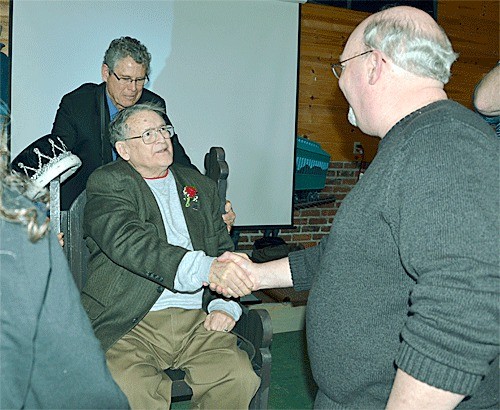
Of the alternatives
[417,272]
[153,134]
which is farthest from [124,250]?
[417,272]

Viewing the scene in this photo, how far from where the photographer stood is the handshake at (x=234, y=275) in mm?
2101

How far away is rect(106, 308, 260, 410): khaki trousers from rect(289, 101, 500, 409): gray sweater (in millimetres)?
1013

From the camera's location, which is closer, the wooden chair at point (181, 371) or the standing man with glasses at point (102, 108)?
the wooden chair at point (181, 371)

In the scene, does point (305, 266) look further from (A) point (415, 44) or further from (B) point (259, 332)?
(B) point (259, 332)

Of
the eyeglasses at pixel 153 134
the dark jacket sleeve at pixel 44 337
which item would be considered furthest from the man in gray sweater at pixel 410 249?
the eyeglasses at pixel 153 134

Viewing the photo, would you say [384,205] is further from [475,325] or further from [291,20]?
[291,20]

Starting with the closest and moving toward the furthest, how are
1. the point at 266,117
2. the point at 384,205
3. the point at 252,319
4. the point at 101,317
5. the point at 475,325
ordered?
the point at 475,325 < the point at 384,205 < the point at 101,317 < the point at 252,319 < the point at 266,117

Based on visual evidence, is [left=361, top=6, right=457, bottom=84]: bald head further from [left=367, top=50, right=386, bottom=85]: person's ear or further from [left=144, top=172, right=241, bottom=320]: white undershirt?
[left=144, top=172, right=241, bottom=320]: white undershirt

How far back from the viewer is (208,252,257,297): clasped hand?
2.13 metres

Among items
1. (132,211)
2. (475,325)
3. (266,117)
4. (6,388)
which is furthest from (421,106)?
(266,117)

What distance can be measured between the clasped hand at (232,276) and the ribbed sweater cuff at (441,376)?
956mm

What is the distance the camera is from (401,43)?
1328 millimetres

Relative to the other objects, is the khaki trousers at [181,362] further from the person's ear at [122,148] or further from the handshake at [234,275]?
the person's ear at [122,148]

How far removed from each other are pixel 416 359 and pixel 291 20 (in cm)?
448
